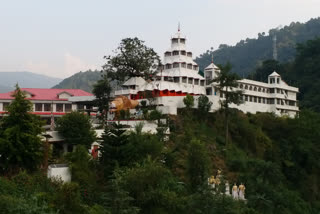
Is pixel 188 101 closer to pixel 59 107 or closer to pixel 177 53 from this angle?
pixel 177 53

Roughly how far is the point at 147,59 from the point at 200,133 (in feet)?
41.4

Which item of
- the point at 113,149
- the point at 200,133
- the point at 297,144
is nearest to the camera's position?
the point at 113,149

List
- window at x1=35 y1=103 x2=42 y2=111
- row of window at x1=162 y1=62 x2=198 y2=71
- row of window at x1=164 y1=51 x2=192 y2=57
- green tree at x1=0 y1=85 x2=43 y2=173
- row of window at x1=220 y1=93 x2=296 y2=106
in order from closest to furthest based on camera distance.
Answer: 1. green tree at x1=0 y1=85 x2=43 y2=173
2. window at x1=35 y1=103 x2=42 y2=111
3. row of window at x1=162 y1=62 x2=198 y2=71
4. row of window at x1=164 y1=51 x2=192 y2=57
5. row of window at x1=220 y1=93 x2=296 y2=106

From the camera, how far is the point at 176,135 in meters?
40.2

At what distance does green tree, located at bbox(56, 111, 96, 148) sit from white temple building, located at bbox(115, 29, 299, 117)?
1239 centimetres

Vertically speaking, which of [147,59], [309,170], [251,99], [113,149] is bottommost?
[309,170]

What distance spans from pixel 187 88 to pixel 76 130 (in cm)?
2059

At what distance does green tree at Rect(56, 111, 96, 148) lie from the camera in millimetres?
32500

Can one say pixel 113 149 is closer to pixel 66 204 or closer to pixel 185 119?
pixel 66 204

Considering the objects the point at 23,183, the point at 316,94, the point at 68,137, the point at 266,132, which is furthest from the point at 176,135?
the point at 316,94

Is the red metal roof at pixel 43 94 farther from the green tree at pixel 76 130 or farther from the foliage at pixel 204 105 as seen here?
the green tree at pixel 76 130

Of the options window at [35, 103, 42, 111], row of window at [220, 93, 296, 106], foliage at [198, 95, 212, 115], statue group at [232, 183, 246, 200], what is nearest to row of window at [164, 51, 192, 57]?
row of window at [220, 93, 296, 106]

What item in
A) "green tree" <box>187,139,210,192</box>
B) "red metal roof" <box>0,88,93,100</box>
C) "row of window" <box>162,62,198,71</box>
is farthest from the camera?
"row of window" <box>162,62,198,71</box>

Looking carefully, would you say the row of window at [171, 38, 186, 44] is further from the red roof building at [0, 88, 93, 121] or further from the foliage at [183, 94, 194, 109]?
the red roof building at [0, 88, 93, 121]
